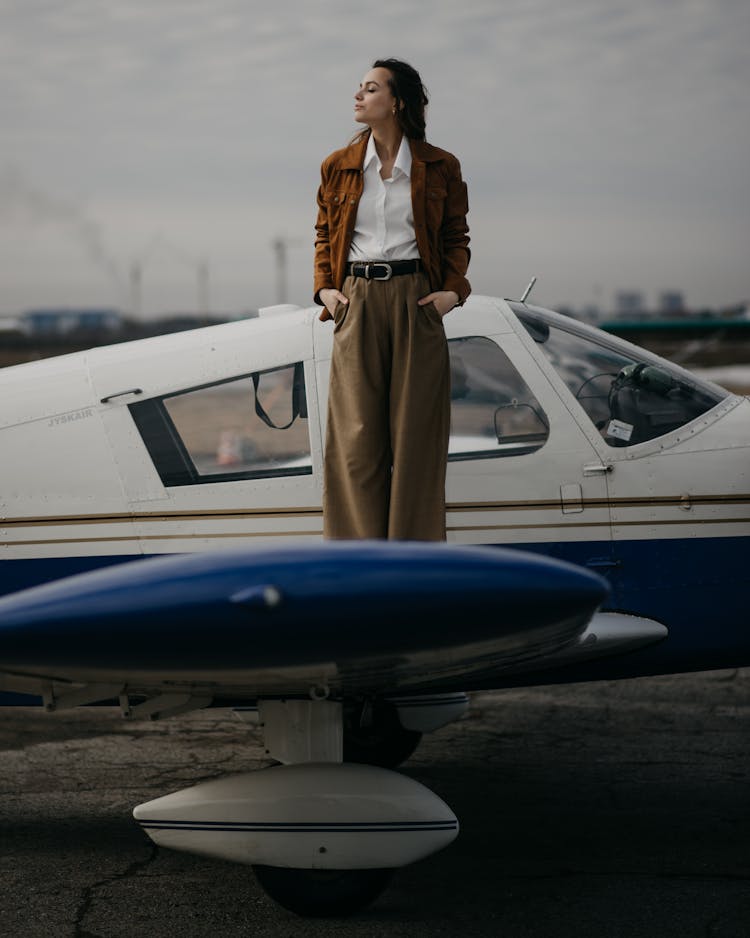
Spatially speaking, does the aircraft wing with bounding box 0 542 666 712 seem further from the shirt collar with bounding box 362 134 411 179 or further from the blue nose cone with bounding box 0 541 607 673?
the shirt collar with bounding box 362 134 411 179

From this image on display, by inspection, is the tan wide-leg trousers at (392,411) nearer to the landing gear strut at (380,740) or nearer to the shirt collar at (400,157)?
the shirt collar at (400,157)

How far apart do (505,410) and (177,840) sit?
6.27ft

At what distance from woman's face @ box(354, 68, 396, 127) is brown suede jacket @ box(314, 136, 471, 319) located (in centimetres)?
10

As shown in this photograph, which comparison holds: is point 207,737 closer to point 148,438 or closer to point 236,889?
point 236,889

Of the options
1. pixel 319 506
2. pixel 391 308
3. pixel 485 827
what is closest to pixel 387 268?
pixel 391 308

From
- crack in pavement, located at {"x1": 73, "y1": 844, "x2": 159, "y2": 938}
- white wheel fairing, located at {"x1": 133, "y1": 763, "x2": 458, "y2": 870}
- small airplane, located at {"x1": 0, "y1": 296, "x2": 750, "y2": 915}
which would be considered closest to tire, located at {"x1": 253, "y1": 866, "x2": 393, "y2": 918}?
small airplane, located at {"x1": 0, "y1": 296, "x2": 750, "y2": 915}

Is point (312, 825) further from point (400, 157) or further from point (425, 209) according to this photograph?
point (400, 157)

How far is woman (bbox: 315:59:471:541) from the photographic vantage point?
3.87 meters

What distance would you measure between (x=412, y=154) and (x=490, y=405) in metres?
1.01

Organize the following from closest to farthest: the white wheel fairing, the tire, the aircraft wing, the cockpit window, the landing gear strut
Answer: the aircraft wing, the white wheel fairing, the tire, the cockpit window, the landing gear strut

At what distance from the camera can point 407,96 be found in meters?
3.90

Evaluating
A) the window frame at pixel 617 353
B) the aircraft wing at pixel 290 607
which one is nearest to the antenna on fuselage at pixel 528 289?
the window frame at pixel 617 353

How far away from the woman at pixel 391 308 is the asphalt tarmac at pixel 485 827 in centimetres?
136

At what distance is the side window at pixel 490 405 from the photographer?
4.31 meters
